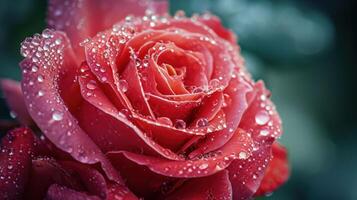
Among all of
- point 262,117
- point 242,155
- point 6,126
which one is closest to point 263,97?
point 262,117

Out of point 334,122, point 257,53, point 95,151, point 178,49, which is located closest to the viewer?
point 95,151

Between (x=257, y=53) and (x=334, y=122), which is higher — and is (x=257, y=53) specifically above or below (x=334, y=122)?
above

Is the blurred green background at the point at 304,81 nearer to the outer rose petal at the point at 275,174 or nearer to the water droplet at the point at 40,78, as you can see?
the outer rose petal at the point at 275,174

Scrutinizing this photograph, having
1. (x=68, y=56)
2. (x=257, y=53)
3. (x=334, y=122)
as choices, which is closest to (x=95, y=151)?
(x=68, y=56)

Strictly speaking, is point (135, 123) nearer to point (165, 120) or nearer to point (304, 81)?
point (165, 120)

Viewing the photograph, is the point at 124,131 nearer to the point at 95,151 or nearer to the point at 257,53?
the point at 95,151

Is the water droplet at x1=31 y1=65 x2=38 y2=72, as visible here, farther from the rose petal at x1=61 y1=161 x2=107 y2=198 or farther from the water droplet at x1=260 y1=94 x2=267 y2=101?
the water droplet at x1=260 y1=94 x2=267 y2=101
